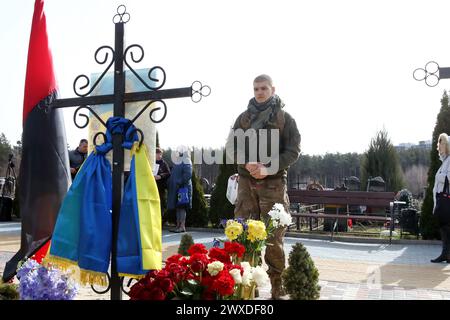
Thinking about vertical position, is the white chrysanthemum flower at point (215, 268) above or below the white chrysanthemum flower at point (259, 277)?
above

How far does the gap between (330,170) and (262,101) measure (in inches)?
1060

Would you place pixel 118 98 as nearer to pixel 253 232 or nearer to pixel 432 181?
pixel 253 232

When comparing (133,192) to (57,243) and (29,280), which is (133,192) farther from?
(29,280)

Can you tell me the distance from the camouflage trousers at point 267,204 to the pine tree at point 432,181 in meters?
6.08

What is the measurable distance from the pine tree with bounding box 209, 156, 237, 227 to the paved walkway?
111cm

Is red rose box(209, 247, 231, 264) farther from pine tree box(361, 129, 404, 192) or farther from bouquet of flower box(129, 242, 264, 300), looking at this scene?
pine tree box(361, 129, 404, 192)

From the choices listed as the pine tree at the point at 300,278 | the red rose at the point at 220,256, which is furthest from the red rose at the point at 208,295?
the pine tree at the point at 300,278

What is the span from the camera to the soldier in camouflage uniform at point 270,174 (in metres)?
4.12

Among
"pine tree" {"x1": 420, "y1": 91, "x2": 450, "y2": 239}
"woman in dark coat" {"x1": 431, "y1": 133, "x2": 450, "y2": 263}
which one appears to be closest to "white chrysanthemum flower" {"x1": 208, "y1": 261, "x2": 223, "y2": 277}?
"woman in dark coat" {"x1": 431, "y1": 133, "x2": 450, "y2": 263}

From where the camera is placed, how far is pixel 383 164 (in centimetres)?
1789

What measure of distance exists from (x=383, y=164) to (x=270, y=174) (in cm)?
1484

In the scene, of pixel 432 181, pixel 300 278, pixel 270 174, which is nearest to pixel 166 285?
pixel 300 278

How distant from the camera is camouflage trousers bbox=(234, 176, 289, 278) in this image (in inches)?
161

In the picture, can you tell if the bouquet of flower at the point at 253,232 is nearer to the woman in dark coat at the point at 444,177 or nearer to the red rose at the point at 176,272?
the red rose at the point at 176,272
